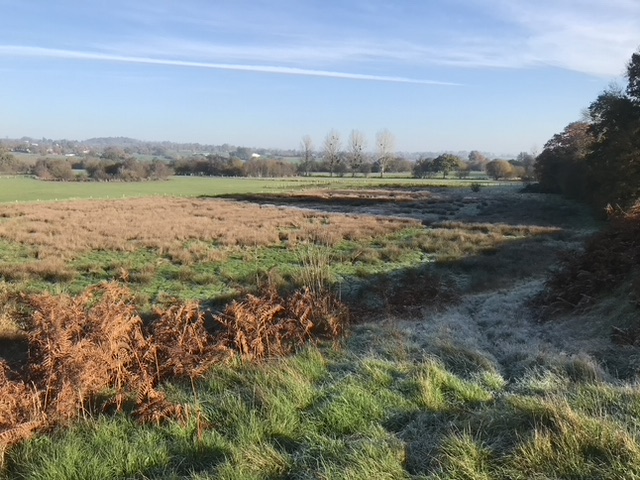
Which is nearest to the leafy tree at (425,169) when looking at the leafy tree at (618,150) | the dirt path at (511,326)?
the leafy tree at (618,150)

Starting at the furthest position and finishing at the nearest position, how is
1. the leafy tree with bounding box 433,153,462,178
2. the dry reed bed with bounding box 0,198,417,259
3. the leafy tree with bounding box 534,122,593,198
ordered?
the leafy tree with bounding box 433,153,462,178 < the leafy tree with bounding box 534,122,593,198 < the dry reed bed with bounding box 0,198,417,259

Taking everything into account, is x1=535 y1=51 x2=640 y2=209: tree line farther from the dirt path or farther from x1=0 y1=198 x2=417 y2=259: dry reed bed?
x1=0 y1=198 x2=417 y2=259: dry reed bed

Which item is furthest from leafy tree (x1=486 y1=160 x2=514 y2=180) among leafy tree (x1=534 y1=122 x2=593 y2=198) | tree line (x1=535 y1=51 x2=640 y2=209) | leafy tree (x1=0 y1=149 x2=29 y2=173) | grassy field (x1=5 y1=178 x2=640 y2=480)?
grassy field (x1=5 y1=178 x2=640 y2=480)

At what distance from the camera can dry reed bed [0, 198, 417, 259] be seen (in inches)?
929

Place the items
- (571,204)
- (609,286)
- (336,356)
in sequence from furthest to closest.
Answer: (571,204)
(609,286)
(336,356)

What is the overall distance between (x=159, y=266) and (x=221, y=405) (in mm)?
14194

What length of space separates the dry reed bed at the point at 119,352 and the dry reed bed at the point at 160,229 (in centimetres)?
1296

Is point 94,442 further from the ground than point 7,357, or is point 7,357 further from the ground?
point 94,442

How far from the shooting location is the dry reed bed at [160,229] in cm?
2359

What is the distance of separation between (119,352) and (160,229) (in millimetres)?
23682

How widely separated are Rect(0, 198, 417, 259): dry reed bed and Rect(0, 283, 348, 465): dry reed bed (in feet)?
42.5

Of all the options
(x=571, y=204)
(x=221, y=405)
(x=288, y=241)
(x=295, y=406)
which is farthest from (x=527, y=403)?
(x=571, y=204)

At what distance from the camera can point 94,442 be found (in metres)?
4.87

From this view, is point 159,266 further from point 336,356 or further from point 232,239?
point 336,356
